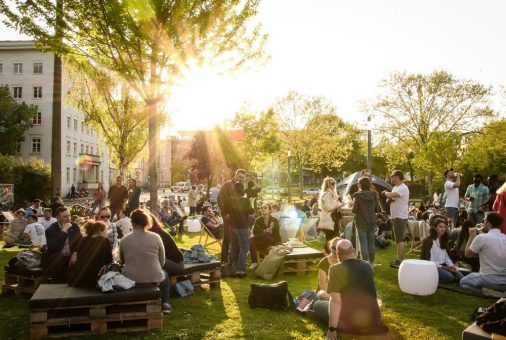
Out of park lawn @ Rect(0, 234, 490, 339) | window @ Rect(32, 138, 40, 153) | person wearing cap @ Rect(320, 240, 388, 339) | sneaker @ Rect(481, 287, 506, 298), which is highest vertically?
window @ Rect(32, 138, 40, 153)

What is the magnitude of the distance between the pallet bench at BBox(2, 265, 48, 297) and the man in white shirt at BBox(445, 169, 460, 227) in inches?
405

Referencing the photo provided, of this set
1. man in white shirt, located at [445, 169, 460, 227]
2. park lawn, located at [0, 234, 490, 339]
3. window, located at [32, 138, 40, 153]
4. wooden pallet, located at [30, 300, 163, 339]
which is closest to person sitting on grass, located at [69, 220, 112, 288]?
wooden pallet, located at [30, 300, 163, 339]

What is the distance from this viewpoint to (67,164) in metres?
51.1

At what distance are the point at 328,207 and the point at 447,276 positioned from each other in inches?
132

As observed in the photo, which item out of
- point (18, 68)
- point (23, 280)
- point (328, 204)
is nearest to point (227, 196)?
point (328, 204)

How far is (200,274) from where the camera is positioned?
323 inches

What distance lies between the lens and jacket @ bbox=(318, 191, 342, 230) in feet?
34.6

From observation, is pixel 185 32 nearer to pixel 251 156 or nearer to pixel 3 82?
pixel 251 156

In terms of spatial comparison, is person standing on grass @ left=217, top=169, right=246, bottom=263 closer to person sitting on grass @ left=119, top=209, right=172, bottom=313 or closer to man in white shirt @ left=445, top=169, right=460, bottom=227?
person sitting on grass @ left=119, top=209, right=172, bottom=313

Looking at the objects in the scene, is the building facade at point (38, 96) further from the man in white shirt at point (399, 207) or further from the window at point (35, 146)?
the man in white shirt at point (399, 207)

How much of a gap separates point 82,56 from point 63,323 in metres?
9.26

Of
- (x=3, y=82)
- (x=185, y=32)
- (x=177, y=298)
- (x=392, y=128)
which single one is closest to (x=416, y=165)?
(x=392, y=128)

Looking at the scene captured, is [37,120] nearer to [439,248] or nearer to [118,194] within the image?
[118,194]

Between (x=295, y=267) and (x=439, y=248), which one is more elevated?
(x=439, y=248)
